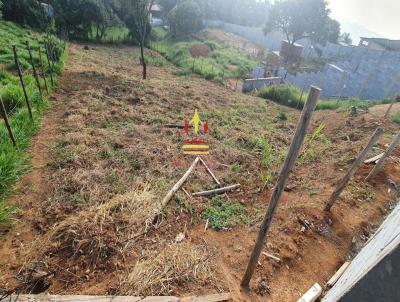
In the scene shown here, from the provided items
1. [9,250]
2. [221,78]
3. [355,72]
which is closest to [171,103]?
[9,250]

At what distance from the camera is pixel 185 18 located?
30125 millimetres

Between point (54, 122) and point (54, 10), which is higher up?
point (54, 10)

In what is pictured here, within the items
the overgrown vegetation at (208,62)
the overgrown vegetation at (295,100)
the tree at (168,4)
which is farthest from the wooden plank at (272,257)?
the tree at (168,4)

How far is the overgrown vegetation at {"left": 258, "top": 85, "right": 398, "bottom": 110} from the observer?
12.4 m

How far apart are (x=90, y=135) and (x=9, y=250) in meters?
3.57

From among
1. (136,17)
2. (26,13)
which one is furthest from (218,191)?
(26,13)

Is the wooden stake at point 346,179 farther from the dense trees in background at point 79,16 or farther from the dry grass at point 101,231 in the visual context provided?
the dense trees in background at point 79,16

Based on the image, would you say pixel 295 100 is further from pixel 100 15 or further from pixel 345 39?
pixel 345 39

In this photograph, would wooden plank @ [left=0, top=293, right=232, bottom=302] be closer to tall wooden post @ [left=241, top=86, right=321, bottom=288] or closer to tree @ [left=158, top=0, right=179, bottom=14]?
tall wooden post @ [left=241, top=86, right=321, bottom=288]

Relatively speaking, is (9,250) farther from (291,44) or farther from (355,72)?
(291,44)

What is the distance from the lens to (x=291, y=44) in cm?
2931

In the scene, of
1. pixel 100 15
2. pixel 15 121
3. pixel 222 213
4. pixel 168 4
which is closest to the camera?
pixel 222 213

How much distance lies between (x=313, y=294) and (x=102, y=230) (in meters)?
3.01

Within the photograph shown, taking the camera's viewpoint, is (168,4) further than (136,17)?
Yes
